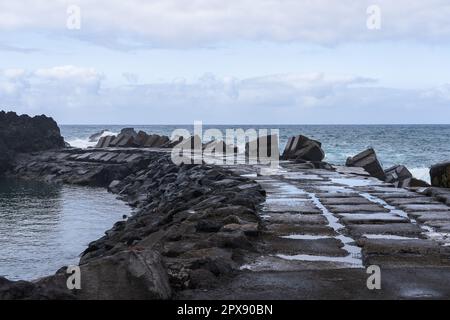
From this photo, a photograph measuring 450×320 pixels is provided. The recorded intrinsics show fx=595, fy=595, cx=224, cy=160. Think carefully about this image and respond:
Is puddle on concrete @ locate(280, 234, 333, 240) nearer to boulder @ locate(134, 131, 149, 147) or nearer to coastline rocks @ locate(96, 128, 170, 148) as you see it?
coastline rocks @ locate(96, 128, 170, 148)

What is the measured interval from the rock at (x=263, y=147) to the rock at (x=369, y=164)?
9.13ft

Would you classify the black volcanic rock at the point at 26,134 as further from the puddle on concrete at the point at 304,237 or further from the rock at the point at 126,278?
the rock at the point at 126,278

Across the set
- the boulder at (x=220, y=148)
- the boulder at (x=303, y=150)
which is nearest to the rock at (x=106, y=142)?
the boulder at (x=220, y=148)

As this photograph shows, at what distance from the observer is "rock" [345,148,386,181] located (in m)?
17.6

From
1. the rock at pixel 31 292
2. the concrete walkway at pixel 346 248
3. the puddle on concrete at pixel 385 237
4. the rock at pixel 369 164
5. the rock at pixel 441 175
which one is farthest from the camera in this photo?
the rock at pixel 369 164

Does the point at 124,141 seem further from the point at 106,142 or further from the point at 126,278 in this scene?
the point at 126,278

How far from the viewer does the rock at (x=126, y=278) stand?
13.2ft

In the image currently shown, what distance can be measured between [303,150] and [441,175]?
7.73 m

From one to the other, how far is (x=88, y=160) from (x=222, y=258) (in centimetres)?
2527

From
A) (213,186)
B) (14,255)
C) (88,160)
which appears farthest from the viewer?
(88,160)

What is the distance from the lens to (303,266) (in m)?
5.18

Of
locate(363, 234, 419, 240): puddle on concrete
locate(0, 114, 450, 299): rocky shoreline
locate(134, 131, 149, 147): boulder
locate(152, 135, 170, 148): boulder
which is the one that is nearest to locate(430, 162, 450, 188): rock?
locate(0, 114, 450, 299): rocky shoreline
